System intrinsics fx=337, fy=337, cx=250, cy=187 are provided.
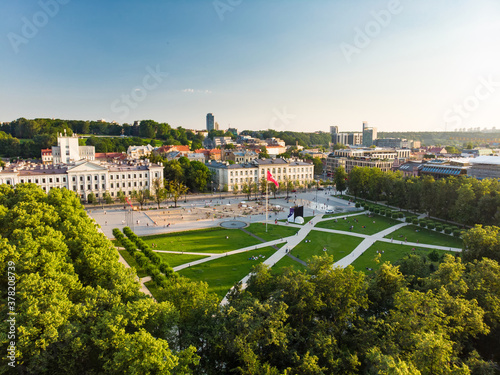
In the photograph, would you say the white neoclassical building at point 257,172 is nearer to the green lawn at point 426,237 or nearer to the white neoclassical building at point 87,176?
the white neoclassical building at point 87,176

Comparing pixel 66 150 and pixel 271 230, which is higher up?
pixel 66 150

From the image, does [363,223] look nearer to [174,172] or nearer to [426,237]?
[426,237]

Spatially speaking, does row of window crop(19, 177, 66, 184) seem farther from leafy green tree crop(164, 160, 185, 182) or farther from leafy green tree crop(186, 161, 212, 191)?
leafy green tree crop(186, 161, 212, 191)

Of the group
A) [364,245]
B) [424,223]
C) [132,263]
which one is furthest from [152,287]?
[424,223]

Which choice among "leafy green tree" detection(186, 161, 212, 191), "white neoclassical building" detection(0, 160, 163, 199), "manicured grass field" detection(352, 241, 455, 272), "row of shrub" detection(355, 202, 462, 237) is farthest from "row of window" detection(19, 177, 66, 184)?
"row of shrub" detection(355, 202, 462, 237)

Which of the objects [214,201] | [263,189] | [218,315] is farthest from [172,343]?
[263,189]

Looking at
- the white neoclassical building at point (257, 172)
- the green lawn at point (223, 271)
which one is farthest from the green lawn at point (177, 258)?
the white neoclassical building at point (257, 172)
